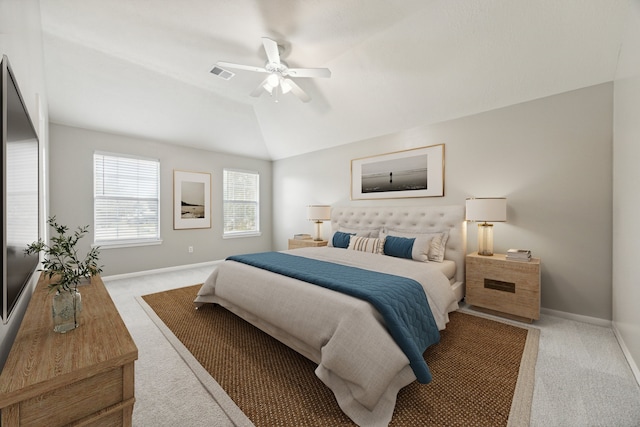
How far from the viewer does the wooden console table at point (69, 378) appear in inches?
34.8

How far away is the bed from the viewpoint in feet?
5.34

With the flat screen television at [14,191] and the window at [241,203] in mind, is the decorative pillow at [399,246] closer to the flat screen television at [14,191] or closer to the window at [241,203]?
the flat screen television at [14,191]

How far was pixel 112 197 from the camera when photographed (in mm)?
4480

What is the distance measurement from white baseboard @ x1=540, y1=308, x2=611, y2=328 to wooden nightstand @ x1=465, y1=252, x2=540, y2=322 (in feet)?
1.37

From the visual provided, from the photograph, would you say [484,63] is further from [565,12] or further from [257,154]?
[257,154]

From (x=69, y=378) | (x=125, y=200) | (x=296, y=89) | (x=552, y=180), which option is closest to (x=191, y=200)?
(x=125, y=200)

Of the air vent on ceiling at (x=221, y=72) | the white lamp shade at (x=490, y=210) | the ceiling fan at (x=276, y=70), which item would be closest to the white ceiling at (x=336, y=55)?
the air vent on ceiling at (x=221, y=72)

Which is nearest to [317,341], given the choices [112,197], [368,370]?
[368,370]

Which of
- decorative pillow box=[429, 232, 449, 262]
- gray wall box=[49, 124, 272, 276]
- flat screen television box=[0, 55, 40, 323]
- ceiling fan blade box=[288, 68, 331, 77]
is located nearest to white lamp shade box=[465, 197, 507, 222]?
decorative pillow box=[429, 232, 449, 262]

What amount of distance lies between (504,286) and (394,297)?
69.6 inches

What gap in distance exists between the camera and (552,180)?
3.00m

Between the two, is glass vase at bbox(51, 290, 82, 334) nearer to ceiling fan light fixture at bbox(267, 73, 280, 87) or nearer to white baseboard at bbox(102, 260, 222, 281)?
ceiling fan light fixture at bbox(267, 73, 280, 87)

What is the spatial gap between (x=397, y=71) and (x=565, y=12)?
1548 millimetres

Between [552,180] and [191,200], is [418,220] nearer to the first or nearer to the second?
[552,180]
